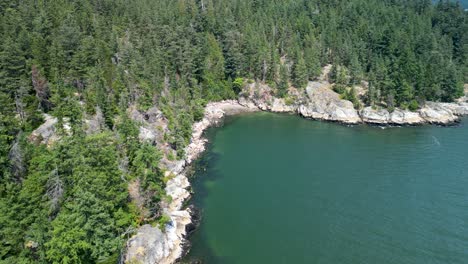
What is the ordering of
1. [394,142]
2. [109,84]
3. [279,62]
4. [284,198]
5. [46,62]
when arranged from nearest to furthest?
[284,198], [46,62], [109,84], [394,142], [279,62]

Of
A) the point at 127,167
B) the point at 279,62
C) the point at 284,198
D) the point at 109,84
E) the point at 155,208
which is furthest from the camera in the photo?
the point at 279,62

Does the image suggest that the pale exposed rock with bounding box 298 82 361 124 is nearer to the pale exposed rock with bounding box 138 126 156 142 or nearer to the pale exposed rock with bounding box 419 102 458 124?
the pale exposed rock with bounding box 419 102 458 124

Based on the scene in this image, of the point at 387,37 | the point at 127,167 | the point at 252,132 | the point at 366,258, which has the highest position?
the point at 387,37

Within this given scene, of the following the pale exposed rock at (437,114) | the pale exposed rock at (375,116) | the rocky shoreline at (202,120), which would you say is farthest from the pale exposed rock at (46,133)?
the pale exposed rock at (437,114)

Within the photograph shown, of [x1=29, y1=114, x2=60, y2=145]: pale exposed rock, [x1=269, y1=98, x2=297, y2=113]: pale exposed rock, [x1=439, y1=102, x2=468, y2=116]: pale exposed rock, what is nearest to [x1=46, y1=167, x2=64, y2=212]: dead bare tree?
[x1=29, y1=114, x2=60, y2=145]: pale exposed rock

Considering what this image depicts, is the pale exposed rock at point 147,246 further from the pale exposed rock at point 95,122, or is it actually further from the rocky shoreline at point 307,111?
the pale exposed rock at point 95,122

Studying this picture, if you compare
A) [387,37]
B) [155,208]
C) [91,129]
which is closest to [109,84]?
[91,129]

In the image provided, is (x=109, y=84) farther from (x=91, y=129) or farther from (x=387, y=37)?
(x=387, y=37)
